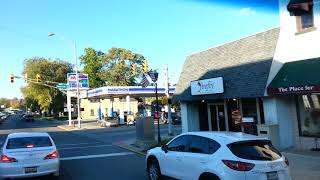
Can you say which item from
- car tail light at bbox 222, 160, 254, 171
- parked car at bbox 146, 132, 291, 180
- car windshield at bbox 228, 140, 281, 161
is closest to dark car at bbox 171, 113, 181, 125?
parked car at bbox 146, 132, 291, 180

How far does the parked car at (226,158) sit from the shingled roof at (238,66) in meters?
7.75

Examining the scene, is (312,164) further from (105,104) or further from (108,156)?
(105,104)

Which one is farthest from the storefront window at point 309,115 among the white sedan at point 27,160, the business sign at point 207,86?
the white sedan at point 27,160

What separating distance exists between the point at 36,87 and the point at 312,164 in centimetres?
7761

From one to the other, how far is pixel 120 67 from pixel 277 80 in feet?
261

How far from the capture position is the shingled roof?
17484mm

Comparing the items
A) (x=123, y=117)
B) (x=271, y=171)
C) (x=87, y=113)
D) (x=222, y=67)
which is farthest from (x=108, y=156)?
(x=87, y=113)

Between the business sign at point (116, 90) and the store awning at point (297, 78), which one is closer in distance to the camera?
the store awning at point (297, 78)

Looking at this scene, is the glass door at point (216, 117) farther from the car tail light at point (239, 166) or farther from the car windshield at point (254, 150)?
the car tail light at point (239, 166)

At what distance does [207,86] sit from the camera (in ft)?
67.1

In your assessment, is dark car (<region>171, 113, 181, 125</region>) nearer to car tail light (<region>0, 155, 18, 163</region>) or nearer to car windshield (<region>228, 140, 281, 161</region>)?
car tail light (<region>0, 155, 18, 163</region>)

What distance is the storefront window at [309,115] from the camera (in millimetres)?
15992

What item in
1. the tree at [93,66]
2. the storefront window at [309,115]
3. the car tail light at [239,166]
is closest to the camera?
the car tail light at [239,166]

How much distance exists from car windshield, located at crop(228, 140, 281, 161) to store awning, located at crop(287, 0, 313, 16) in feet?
27.4
